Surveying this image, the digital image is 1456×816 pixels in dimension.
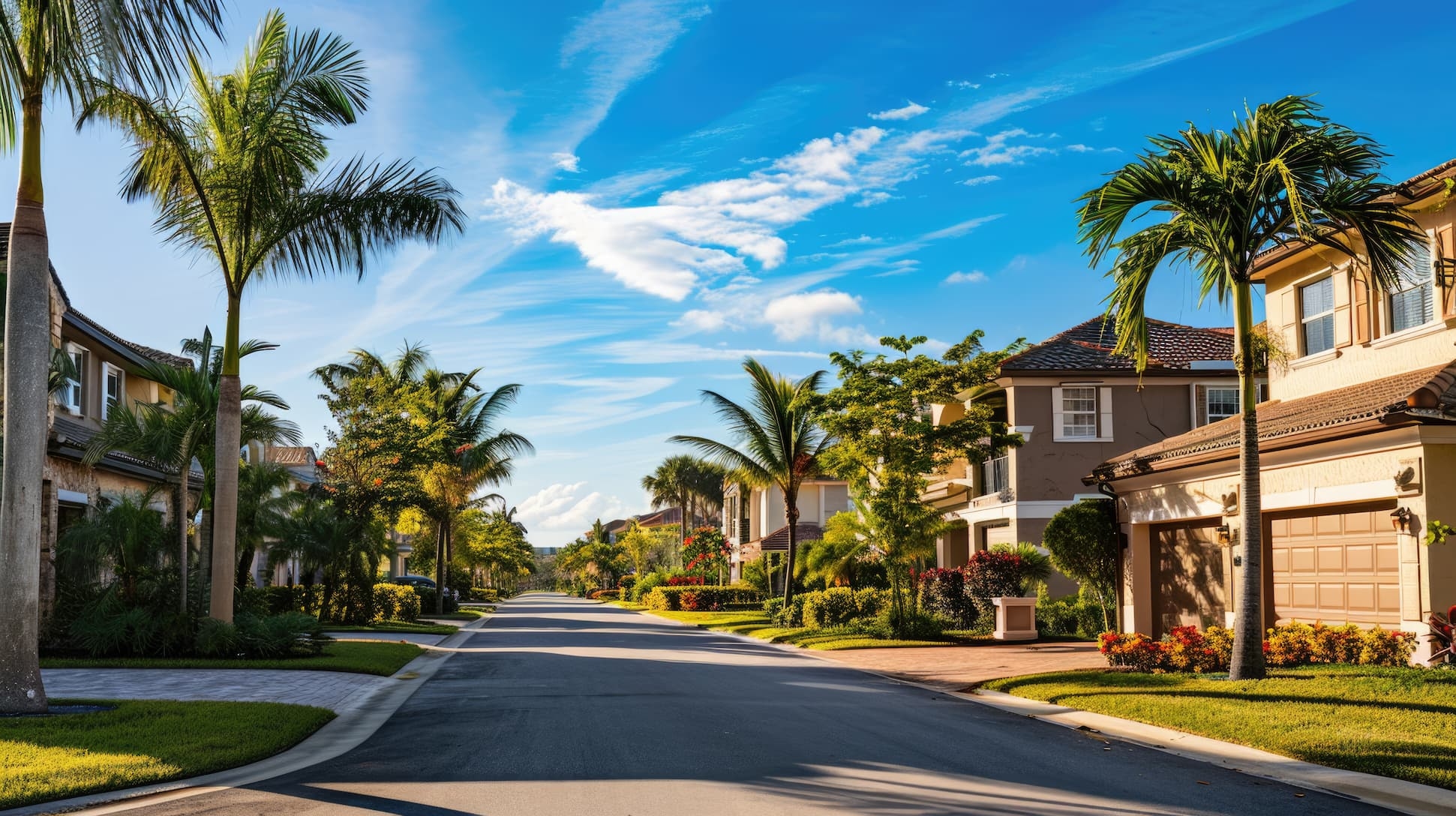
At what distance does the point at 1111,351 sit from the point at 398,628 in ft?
71.7

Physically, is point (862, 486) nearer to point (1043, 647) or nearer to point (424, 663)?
point (1043, 647)

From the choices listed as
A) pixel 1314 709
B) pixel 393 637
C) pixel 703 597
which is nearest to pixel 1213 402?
pixel 1314 709

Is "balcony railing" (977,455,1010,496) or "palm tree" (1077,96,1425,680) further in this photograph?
"balcony railing" (977,455,1010,496)

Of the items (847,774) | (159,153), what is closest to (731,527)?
(159,153)

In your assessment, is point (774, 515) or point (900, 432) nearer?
point (900, 432)

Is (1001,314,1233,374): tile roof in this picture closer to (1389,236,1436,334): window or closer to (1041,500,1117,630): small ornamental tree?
(1041,500,1117,630): small ornamental tree

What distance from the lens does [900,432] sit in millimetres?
25859

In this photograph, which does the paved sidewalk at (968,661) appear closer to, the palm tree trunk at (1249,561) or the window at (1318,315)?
the palm tree trunk at (1249,561)

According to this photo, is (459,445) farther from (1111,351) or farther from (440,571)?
(1111,351)

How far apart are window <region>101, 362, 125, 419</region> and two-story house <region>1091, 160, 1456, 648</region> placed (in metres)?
23.6

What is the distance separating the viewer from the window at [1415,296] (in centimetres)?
1678

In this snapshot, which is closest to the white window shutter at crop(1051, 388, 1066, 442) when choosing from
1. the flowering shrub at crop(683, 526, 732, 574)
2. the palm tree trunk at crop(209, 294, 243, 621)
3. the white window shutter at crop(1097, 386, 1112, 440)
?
the white window shutter at crop(1097, 386, 1112, 440)

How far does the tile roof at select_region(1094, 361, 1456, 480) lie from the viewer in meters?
14.1

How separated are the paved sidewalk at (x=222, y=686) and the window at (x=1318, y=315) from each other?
16.8 m
